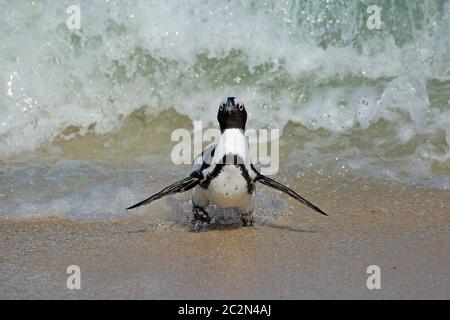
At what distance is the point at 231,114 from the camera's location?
4.12m

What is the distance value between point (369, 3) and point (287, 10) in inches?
25.5

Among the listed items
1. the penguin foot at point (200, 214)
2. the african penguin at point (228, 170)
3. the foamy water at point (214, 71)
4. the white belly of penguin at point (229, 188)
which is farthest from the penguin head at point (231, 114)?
the foamy water at point (214, 71)

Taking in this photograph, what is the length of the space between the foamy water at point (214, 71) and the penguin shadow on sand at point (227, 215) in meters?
0.96

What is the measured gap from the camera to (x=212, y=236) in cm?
426

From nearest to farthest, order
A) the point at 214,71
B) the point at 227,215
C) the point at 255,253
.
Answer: the point at 255,253
the point at 227,215
the point at 214,71

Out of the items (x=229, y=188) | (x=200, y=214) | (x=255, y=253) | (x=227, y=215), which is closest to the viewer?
(x=255, y=253)

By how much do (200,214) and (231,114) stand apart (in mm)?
596

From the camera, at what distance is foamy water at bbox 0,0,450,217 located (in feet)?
19.4

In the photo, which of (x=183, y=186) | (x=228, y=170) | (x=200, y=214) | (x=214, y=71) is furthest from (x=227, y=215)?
(x=214, y=71)

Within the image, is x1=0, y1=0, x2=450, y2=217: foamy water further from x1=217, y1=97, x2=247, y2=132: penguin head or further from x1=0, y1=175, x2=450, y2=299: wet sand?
x1=217, y1=97, x2=247, y2=132: penguin head

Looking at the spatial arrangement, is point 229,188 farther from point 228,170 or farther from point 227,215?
point 227,215

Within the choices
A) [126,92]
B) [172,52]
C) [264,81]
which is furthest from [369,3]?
[126,92]

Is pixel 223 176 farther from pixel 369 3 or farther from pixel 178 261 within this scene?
pixel 369 3

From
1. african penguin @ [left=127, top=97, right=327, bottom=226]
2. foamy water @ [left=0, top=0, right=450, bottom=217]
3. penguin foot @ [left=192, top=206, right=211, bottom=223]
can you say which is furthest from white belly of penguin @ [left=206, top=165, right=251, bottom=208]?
foamy water @ [left=0, top=0, right=450, bottom=217]
